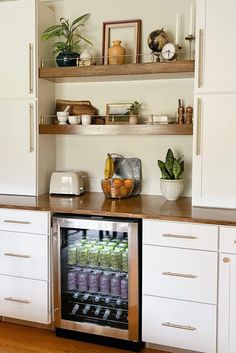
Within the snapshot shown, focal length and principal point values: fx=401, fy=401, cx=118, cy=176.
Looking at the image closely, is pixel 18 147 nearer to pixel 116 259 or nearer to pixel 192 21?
pixel 116 259

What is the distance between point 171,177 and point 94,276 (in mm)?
885

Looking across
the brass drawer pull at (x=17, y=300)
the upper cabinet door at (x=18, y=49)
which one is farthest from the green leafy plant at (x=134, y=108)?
the brass drawer pull at (x=17, y=300)

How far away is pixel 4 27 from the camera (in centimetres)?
304

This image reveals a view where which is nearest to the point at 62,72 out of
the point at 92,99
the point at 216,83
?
the point at 92,99

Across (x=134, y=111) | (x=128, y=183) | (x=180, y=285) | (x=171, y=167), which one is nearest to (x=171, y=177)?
(x=171, y=167)

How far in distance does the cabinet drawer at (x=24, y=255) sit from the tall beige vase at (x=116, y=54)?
135 centimetres

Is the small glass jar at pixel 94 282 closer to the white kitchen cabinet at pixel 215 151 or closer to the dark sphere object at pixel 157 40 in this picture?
the white kitchen cabinet at pixel 215 151

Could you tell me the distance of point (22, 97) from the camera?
304cm

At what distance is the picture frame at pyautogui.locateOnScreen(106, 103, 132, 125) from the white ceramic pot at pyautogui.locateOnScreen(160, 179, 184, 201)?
22.3 inches

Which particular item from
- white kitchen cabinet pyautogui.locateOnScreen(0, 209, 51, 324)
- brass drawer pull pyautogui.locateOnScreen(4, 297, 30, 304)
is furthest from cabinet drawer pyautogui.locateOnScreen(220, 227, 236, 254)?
brass drawer pull pyautogui.locateOnScreen(4, 297, 30, 304)

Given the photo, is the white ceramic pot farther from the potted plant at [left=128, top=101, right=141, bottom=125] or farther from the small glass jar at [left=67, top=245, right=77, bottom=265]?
the small glass jar at [left=67, top=245, right=77, bottom=265]

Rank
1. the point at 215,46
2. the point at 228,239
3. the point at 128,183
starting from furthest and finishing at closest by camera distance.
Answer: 1. the point at 128,183
2. the point at 215,46
3. the point at 228,239

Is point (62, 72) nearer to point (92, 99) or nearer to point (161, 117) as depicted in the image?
point (92, 99)

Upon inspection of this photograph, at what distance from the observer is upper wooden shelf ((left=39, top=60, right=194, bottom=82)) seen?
2.71m
